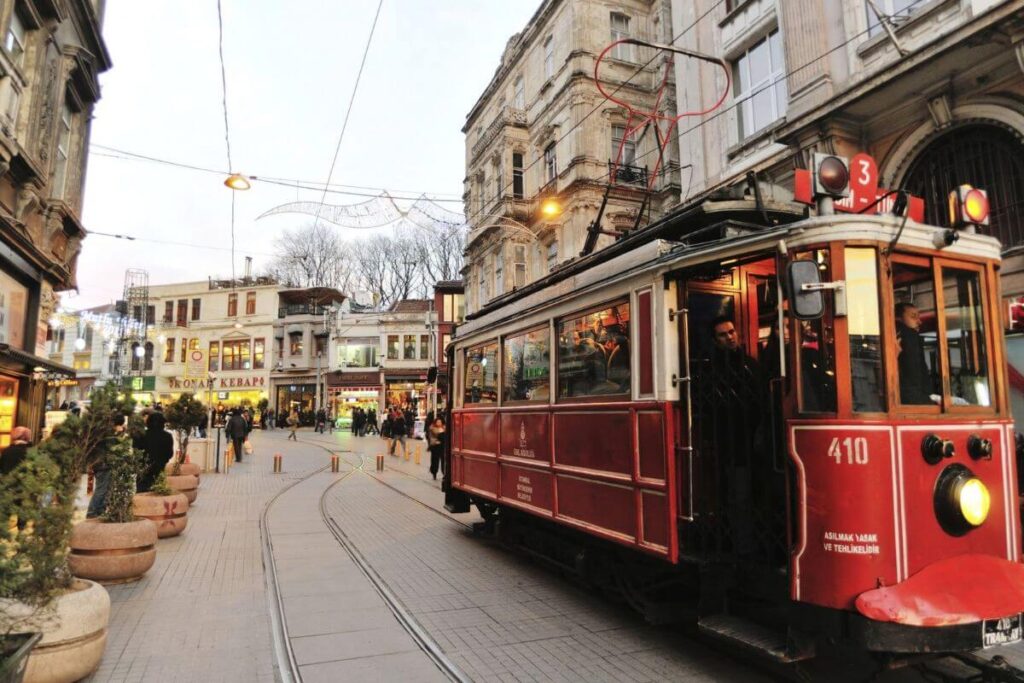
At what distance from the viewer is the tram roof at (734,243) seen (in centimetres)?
416

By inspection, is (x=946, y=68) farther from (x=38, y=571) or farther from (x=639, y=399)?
(x=38, y=571)

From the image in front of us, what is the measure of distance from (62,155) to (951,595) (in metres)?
18.3

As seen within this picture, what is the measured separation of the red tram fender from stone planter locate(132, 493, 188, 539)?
8913 millimetres

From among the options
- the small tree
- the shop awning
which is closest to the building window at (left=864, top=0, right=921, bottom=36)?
the shop awning

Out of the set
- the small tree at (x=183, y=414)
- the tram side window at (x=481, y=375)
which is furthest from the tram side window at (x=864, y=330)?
the small tree at (x=183, y=414)

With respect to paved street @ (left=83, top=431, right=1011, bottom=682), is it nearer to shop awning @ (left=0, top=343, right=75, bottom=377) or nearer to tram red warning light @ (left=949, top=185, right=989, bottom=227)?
tram red warning light @ (left=949, top=185, right=989, bottom=227)

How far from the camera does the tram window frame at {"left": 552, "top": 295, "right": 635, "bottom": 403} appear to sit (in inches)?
213

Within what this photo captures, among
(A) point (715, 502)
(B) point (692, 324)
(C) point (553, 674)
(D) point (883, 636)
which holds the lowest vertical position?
(C) point (553, 674)

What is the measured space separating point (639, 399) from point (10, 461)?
8.16m

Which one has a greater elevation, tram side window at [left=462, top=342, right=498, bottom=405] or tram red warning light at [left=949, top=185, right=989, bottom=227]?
tram red warning light at [left=949, top=185, right=989, bottom=227]

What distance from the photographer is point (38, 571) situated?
4277mm

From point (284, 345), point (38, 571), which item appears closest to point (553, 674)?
point (38, 571)

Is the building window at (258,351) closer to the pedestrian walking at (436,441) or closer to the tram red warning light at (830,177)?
the pedestrian walking at (436,441)

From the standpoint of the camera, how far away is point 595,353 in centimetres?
605
